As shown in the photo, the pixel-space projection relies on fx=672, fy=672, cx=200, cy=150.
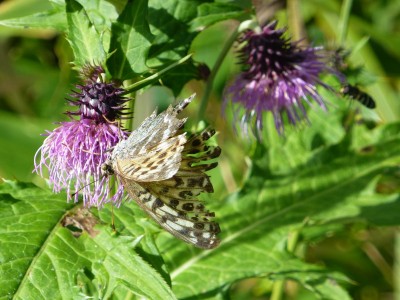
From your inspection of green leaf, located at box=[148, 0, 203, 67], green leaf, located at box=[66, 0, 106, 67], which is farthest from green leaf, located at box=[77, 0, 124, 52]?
green leaf, located at box=[66, 0, 106, 67]

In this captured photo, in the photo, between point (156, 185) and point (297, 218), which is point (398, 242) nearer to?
point (297, 218)

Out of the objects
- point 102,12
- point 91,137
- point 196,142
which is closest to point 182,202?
point 196,142

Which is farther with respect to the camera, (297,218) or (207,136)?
(297,218)

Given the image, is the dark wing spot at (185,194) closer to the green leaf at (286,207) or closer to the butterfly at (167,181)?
the butterfly at (167,181)

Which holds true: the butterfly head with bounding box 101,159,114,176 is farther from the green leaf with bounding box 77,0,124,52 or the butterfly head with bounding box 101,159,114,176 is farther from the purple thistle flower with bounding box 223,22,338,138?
the purple thistle flower with bounding box 223,22,338,138

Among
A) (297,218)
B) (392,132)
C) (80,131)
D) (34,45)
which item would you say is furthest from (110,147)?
(34,45)

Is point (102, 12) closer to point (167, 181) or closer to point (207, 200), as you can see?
point (167, 181)
